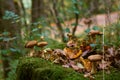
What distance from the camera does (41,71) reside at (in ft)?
8.50

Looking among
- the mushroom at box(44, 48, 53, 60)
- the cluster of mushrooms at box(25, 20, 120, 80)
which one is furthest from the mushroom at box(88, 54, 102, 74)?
the mushroom at box(44, 48, 53, 60)

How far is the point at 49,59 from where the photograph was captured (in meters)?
2.91

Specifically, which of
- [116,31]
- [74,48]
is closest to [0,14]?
[116,31]

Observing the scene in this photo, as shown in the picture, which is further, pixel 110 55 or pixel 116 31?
pixel 116 31

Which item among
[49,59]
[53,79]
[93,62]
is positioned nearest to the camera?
[53,79]

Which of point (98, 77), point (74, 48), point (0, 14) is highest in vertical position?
point (0, 14)

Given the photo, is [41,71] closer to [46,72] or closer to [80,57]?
[46,72]

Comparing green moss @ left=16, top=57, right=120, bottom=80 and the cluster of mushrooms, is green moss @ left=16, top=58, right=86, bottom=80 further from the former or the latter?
the cluster of mushrooms

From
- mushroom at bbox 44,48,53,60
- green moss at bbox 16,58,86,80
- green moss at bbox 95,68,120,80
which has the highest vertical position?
mushroom at bbox 44,48,53,60

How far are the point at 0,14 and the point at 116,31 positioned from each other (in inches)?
84.2

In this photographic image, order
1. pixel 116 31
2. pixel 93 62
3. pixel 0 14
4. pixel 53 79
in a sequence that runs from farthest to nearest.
Answer: pixel 0 14 < pixel 116 31 < pixel 93 62 < pixel 53 79

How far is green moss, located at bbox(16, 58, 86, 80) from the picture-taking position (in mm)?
2516

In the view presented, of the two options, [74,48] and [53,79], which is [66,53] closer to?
[74,48]

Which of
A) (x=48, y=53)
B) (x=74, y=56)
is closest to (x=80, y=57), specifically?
(x=74, y=56)
